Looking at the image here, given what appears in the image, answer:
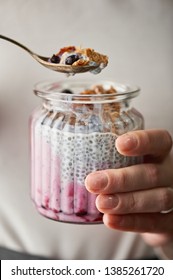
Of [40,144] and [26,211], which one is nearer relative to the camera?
[40,144]

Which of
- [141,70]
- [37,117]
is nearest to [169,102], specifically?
[141,70]

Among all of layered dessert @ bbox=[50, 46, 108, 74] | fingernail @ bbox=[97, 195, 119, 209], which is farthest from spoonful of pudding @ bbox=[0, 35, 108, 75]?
fingernail @ bbox=[97, 195, 119, 209]

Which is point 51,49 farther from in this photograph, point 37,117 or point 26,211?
point 26,211

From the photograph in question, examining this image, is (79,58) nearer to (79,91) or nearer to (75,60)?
(75,60)

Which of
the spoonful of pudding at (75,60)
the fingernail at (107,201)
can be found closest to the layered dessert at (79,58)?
the spoonful of pudding at (75,60)

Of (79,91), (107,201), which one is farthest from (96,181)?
(79,91)

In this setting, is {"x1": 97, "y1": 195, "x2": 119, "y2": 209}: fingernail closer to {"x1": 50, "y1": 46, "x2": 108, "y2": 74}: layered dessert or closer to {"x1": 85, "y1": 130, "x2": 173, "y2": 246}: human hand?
{"x1": 85, "y1": 130, "x2": 173, "y2": 246}: human hand
